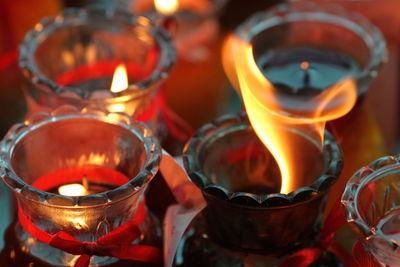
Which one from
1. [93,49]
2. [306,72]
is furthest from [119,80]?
[306,72]

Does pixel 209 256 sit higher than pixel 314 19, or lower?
lower

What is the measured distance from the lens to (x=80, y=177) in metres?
0.69

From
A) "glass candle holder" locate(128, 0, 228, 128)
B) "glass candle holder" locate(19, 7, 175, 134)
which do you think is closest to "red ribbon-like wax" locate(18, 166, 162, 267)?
"glass candle holder" locate(19, 7, 175, 134)

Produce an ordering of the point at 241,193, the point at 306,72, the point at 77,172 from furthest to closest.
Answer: the point at 306,72, the point at 77,172, the point at 241,193

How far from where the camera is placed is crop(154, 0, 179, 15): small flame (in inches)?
36.7

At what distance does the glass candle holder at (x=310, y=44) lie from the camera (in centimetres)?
82

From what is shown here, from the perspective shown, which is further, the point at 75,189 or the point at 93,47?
the point at 93,47

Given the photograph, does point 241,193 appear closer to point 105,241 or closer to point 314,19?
point 105,241

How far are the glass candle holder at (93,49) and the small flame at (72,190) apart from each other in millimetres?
106

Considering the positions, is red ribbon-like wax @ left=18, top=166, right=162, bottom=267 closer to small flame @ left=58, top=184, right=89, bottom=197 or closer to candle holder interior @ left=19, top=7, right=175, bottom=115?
small flame @ left=58, top=184, right=89, bottom=197

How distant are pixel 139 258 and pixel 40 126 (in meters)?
0.14

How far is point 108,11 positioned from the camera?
84 centimetres

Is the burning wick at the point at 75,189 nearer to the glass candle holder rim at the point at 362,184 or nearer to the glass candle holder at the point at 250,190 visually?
the glass candle holder at the point at 250,190

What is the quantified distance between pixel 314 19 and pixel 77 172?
347 millimetres
